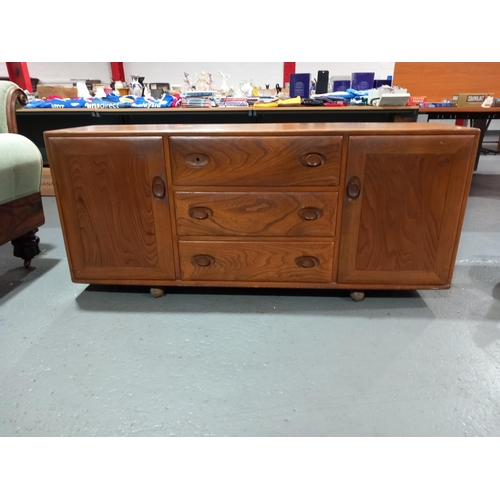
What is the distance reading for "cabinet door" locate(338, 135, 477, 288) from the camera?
1104 millimetres

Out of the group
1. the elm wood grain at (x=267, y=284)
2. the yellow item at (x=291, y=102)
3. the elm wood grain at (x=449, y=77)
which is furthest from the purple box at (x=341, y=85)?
the elm wood grain at (x=267, y=284)

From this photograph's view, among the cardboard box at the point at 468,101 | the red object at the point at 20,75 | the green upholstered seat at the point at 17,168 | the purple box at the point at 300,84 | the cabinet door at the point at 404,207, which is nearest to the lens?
the cabinet door at the point at 404,207

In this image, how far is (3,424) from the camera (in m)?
0.83

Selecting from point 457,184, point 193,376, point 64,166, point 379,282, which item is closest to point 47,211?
point 64,166

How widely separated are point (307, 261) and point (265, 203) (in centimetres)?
26

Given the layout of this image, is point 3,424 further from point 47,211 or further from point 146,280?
point 47,211

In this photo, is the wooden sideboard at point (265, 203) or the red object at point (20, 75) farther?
the red object at point (20, 75)

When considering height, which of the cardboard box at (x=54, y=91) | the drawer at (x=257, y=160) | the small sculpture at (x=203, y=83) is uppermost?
the small sculpture at (x=203, y=83)

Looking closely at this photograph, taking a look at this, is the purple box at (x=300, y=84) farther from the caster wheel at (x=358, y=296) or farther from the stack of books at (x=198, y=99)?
the caster wheel at (x=358, y=296)

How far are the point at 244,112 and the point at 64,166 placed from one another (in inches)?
61.1

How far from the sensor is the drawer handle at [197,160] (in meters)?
1.15

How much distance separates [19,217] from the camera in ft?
4.82

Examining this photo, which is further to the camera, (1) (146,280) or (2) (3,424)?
(1) (146,280)

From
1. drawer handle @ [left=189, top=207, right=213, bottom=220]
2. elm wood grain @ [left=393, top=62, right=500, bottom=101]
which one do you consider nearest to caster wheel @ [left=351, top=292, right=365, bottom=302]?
drawer handle @ [left=189, top=207, right=213, bottom=220]
